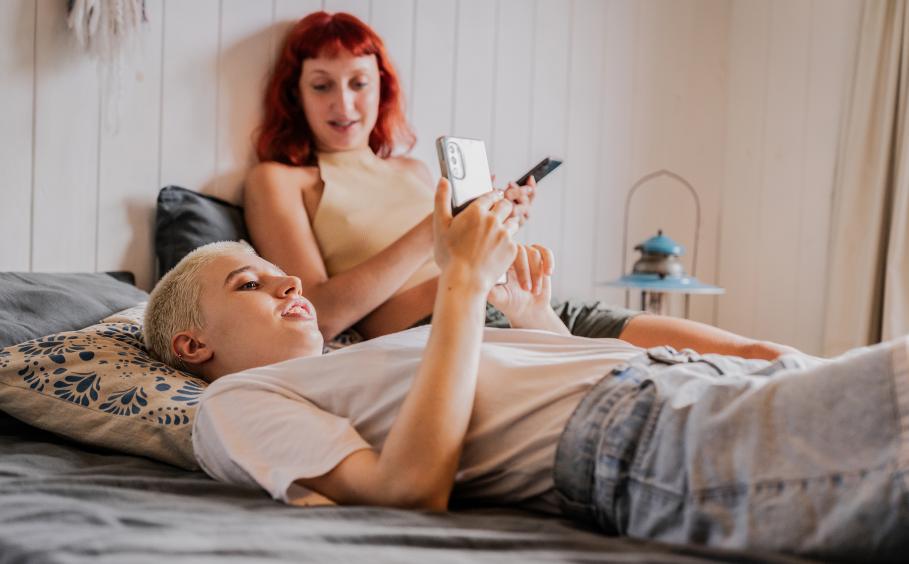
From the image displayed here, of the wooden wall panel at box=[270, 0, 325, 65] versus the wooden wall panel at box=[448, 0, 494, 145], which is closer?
the wooden wall panel at box=[270, 0, 325, 65]

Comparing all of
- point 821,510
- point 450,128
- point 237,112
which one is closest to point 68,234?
point 237,112

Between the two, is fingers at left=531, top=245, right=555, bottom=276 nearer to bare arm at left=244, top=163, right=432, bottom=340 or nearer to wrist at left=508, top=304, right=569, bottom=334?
wrist at left=508, top=304, right=569, bottom=334

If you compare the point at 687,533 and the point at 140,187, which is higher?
the point at 140,187

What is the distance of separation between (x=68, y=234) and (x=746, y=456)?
5.52 feet

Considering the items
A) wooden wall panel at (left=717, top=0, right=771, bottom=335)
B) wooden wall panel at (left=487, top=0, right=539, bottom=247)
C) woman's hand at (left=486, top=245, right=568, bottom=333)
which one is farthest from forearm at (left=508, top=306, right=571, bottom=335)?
wooden wall panel at (left=717, top=0, right=771, bottom=335)

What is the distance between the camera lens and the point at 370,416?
104 centimetres

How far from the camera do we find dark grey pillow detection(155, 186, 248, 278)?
1.98 meters

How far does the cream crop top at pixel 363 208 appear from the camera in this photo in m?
2.13

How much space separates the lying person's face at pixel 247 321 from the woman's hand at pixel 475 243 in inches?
11.8

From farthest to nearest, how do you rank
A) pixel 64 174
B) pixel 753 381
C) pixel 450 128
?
pixel 450 128 < pixel 64 174 < pixel 753 381

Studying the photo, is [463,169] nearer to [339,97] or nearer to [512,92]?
[339,97]

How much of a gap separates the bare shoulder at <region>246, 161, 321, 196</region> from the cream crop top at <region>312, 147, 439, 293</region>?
35 millimetres

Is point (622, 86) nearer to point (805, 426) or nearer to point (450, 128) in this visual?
point (450, 128)

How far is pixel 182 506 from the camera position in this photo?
0.97 m
